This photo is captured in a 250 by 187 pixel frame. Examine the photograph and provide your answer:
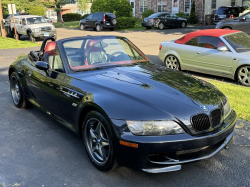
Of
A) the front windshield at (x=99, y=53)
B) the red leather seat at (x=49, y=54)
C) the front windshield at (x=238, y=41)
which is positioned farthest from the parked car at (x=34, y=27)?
the front windshield at (x=99, y=53)

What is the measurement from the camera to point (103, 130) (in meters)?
3.44

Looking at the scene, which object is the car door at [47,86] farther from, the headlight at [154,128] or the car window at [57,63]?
the headlight at [154,128]

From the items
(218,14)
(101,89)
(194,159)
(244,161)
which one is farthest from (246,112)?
(218,14)

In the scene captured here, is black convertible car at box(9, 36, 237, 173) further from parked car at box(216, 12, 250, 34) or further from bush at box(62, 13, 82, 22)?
bush at box(62, 13, 82, 22)

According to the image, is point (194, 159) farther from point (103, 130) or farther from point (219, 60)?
point (219, 60)

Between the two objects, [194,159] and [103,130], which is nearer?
[194,159]

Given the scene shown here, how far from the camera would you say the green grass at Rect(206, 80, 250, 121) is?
5496 millimetres

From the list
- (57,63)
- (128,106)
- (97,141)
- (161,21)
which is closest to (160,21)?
(161,21)

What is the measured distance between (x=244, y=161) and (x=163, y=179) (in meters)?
1.19

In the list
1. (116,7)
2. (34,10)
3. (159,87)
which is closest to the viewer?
(159,87)

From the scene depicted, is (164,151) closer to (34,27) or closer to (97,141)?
(97,141)

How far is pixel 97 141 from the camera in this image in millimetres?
3562

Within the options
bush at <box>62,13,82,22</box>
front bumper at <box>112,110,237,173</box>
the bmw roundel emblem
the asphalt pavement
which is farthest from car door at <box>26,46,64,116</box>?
bush at <box>62,13,82,22</box>

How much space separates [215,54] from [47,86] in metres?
5.39
